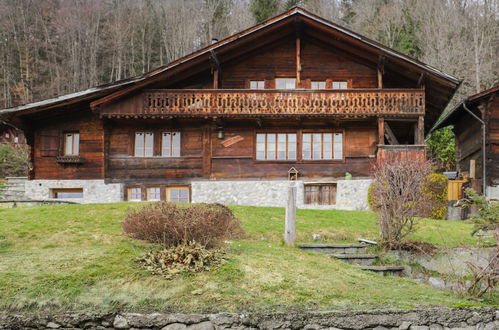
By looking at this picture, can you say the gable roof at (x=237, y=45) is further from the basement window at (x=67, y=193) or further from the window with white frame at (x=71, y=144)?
the basement window at (x=67, y=193)

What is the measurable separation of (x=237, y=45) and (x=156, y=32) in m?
33.4

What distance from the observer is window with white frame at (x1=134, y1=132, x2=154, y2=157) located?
1825cm

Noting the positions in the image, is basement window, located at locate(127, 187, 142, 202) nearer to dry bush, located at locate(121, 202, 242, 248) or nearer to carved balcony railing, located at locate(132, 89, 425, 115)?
carved balcony railing, located at locate(132, 89, 425, 115)

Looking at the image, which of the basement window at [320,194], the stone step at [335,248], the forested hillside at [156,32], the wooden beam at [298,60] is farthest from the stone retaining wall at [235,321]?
the forested hillside at [156,32]

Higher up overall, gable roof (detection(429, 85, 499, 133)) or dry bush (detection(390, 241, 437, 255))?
gable roof (detection(429, 85, 499, 133))

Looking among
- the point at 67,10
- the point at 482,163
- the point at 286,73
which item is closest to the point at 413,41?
the point at 482,163

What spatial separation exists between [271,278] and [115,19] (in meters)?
47.3

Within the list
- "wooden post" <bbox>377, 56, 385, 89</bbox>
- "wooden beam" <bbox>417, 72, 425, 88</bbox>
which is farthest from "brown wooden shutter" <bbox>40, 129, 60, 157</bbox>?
"wooden beam" <bbox>417, 72, 425, 88</bbox>

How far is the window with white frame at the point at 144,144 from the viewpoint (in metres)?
18.2

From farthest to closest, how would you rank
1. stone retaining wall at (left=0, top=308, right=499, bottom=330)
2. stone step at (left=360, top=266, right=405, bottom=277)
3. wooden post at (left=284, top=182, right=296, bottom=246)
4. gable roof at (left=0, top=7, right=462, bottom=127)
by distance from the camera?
1. gable roof at (left=0, top=7, right=462, bottom=127)
2. wooden post at (left=284, top=182, right=296, bottom=246)
3. stone step at (left=360, top=266, right=405, bottom=277)
4. stone retaining wall at (left=0, top=308, right=499, bottom=330)

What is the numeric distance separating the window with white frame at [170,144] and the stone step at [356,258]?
10988mm

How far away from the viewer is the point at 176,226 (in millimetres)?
6918

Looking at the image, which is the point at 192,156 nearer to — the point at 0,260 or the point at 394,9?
the point at 0,260

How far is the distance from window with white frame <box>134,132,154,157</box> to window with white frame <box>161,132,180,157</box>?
562 millimetres
